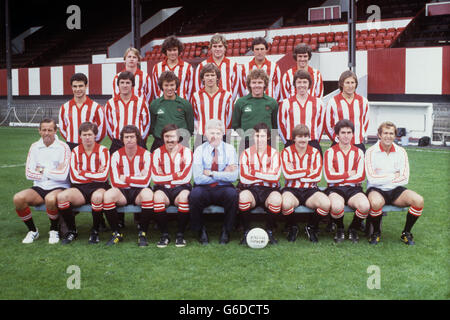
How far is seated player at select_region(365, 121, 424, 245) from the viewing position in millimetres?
4316

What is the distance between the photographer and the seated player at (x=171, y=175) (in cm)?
442

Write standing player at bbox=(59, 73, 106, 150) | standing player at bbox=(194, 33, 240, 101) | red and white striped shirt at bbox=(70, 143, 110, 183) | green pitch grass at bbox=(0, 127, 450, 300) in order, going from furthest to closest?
standing player at bbox=(194, 33, 240, 101) < standing player at bbox=(59, 73, 106, 150) < red and white striped shirt at bbox=(70, 143, 110, 183) < green pitch grass at bbox=(0, 127, 450, 300)

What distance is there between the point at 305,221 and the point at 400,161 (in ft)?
3.85

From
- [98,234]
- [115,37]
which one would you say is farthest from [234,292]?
[115,37]

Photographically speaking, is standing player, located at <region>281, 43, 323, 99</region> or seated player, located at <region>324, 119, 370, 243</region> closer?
seated player, located at <region>324, 119, 370, 243</region>

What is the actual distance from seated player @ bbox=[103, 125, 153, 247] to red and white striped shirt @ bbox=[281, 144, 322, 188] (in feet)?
4.07

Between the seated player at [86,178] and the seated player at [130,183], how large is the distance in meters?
0.10

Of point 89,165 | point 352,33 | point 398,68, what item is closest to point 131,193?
point 89,165

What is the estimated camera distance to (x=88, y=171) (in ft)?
15.2

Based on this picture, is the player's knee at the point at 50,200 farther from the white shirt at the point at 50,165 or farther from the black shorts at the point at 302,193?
the black shorts at the point at 302,193

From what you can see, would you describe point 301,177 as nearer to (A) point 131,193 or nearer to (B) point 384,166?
(B) point 384,166

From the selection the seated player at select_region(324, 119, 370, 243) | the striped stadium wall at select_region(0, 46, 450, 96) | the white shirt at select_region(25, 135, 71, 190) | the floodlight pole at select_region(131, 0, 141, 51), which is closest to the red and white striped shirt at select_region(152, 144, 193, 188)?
the white shirt at select_region(25, 135, 71, 190)

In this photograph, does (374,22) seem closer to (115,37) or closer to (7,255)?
(115,37)

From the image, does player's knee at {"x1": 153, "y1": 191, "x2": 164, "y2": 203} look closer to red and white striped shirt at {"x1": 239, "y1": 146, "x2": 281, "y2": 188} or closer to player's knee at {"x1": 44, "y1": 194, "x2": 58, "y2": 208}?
red and white striped shirt at {"x1": 239, "y1": 146, "x2": 281, "y2": 188}
